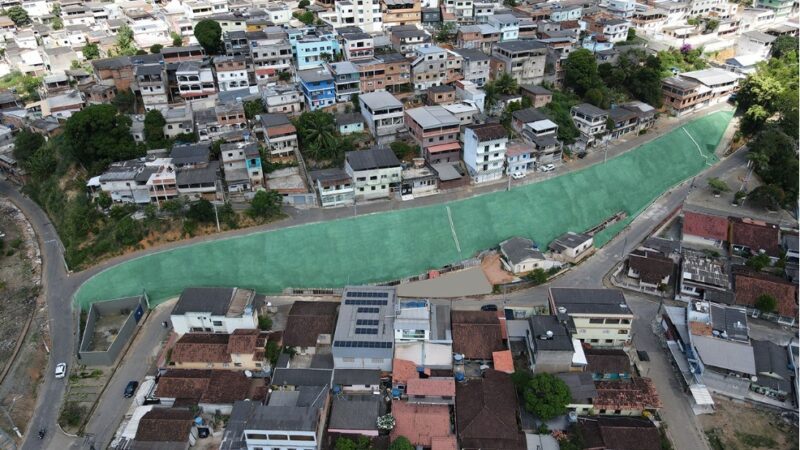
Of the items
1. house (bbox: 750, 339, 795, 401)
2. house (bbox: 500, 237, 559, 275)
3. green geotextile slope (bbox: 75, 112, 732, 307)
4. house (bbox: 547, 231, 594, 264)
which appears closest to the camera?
house (bbox: 750, 339, 795, 401)

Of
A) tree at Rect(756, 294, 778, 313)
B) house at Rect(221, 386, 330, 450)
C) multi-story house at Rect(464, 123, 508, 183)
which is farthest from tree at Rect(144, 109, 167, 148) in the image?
tree at Rect(756, 294, 778, 313)

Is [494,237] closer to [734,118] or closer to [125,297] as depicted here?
[125,297]

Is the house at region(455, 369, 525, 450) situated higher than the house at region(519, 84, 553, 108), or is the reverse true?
the house at region(519, 84, 553, 108)

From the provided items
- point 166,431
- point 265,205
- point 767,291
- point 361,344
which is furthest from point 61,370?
point 767,291

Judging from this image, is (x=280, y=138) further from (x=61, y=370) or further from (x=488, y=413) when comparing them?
(x=488, y=413)

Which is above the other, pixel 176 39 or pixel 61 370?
pixel 176 39

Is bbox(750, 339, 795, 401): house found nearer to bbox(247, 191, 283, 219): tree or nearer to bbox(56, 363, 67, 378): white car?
bbox(247, 191, 283, 219): tree
